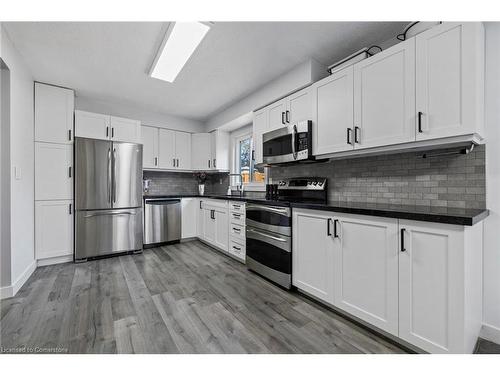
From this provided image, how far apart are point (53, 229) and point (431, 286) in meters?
4.09

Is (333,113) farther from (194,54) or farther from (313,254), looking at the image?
(194,54)

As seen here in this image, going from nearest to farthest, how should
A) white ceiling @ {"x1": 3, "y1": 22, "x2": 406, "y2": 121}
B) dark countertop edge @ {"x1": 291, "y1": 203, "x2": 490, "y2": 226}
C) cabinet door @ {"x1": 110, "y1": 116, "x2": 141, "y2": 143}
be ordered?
dark countertop edge @ {"x1": 291, "y1": 203, "x2": 490, "y2": 226} < white ceiling @ {"x1": 3, "y1": 22, "x2": 406, "y2": 121} < cabinet door @ {"x1": 110, "y1": 116, "x2": 141, "y2": 143}

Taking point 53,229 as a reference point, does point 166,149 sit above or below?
above

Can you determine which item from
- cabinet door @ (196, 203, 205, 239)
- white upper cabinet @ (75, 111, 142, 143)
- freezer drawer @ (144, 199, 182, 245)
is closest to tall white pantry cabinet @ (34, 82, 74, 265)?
white upper cabinet @ (75, 111, 142, 143)

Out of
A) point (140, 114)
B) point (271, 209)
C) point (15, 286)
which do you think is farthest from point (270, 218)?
point (140, 114)

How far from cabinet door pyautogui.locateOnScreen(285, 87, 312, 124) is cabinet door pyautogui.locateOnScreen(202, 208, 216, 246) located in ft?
6.56

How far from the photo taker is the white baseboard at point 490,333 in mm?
1525

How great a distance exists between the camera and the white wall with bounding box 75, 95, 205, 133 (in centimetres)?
371

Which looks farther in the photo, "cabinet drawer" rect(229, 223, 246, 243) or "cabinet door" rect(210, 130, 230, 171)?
"cabinet door" rect(210, 130, 230, 171)

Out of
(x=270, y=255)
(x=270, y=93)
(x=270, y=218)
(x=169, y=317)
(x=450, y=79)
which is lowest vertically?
(x=169, y=317)

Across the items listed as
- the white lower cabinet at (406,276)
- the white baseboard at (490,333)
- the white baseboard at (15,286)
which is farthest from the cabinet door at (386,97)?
the white baseboard at (15,286)

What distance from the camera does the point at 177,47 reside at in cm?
223

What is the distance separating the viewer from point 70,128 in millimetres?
3139

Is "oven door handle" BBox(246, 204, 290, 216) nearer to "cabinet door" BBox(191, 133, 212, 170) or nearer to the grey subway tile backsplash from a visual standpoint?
the grey subway tile backsplash
